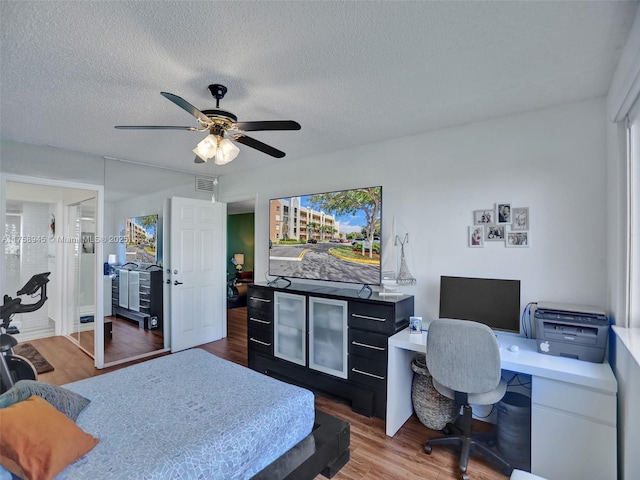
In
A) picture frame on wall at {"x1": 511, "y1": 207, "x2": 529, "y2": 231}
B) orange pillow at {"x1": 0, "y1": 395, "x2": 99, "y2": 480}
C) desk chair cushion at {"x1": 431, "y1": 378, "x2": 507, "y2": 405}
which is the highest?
picture frame on wall at {"x1": 511, "y1": 207, "x2": 529, "y2": 231}

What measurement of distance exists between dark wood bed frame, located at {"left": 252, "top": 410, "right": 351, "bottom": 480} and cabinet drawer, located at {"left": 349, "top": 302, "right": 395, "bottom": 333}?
2.80 feet

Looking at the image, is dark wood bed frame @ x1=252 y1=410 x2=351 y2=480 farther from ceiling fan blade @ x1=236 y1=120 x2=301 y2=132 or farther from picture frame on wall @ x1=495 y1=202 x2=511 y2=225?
picture frame on wall @ x1=495 y1=202 x2=511 y2=225

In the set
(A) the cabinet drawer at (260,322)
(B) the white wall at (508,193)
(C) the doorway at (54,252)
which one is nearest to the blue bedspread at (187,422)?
(A) the cabinet drawer at (260,322)

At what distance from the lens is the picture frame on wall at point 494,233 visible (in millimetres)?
2505

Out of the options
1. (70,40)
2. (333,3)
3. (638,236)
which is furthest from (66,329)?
(638,236)

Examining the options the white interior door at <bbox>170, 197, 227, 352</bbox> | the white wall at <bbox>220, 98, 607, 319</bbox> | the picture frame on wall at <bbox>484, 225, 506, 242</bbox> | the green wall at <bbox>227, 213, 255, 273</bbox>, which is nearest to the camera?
the white wall at <bbox>220, 98, 607, 319</bbox>

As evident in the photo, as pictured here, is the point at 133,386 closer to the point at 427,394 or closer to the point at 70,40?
the point at 70,40

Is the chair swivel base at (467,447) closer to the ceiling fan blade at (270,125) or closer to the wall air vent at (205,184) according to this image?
the ceiling fan blade at (270,125)

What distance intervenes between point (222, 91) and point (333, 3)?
38.8 inches

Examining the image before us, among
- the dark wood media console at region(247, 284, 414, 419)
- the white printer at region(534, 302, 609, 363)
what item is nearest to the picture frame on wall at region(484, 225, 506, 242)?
the white printer at region(534, 302, 609, 363)

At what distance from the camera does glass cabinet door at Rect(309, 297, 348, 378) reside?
2.82 meters

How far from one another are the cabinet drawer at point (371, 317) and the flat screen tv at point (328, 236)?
367 millimetres

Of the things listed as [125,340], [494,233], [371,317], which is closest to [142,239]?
[125,340]

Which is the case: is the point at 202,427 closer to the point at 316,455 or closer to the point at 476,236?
the point at 316,455
